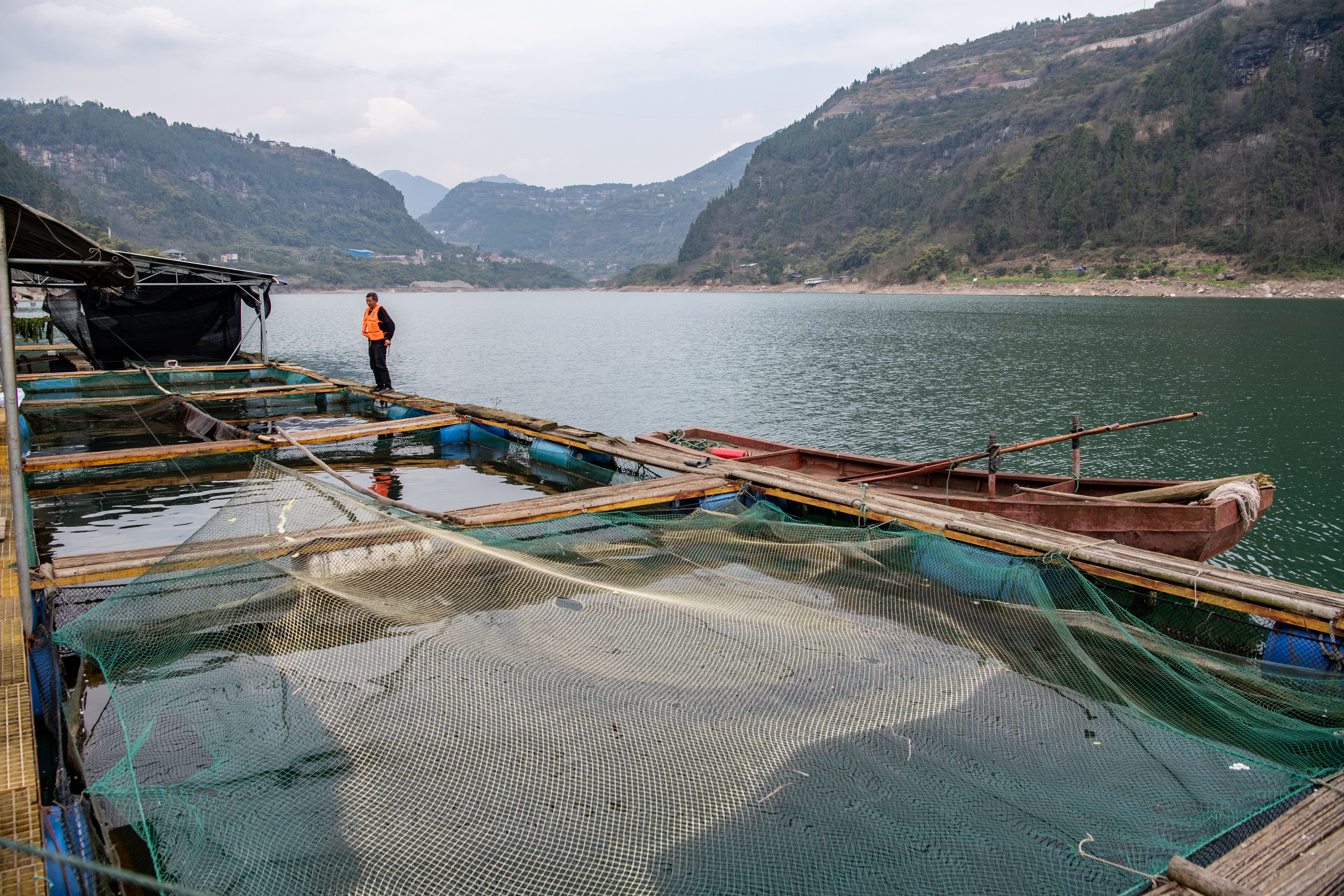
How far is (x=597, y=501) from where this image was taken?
925 cm

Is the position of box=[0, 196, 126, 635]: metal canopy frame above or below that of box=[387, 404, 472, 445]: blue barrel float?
above

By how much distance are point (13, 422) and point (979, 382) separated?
2999cm

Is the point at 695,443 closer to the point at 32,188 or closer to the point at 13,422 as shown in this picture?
the point at 13,422

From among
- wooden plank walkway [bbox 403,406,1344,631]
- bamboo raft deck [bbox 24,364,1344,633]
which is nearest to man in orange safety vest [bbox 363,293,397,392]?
bamboo raft deck [bbox 24,364,1344,633]

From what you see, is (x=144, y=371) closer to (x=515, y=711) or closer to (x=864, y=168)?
(x=515, y=711)

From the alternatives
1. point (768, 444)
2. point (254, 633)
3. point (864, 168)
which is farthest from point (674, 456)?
point (864, 168)

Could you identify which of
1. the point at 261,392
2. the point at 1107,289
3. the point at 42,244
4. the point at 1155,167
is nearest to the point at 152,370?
the point at 261,392

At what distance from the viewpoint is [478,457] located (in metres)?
15.9

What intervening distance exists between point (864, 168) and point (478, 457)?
197002mm

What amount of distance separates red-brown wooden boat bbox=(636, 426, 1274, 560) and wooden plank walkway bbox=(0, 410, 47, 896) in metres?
8.12

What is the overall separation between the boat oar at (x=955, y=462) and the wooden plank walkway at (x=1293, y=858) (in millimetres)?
5540

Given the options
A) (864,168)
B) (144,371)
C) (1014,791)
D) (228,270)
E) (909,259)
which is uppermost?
(864,168)

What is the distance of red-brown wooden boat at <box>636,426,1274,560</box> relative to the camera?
24.3ft

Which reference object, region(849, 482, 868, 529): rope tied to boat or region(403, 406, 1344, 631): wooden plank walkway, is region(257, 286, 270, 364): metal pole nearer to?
→ region(403, 406, 1344, 631): wooden plank walkway
